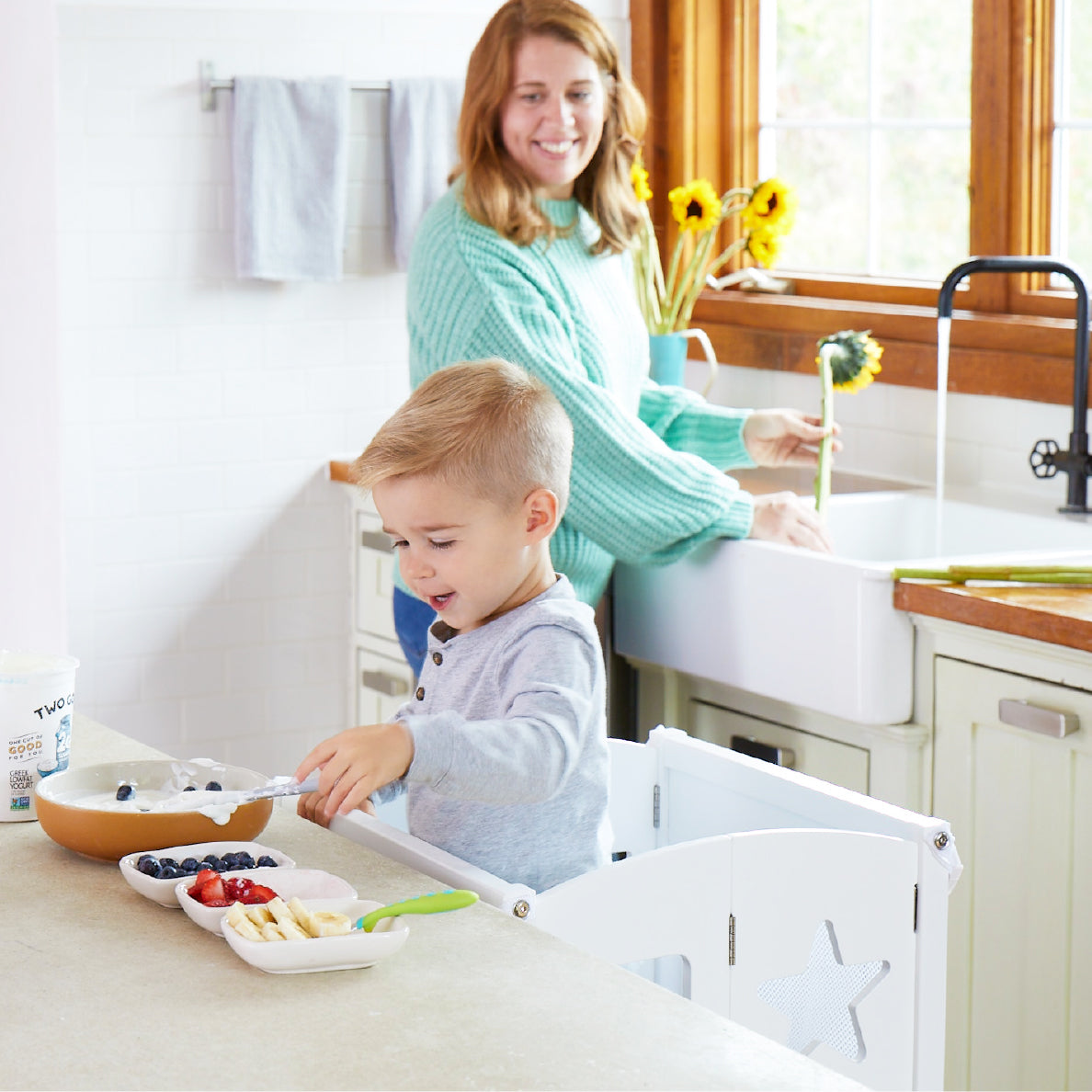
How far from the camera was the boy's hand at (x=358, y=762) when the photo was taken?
4.46 ft

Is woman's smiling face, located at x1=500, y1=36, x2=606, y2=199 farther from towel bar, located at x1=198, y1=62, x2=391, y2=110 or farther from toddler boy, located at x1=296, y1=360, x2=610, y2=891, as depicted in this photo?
towel bar, located at x1=198, y1=62, x2=391, y2=110

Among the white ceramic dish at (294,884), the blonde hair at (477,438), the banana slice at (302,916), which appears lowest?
the white ceramic dish at (294,884)

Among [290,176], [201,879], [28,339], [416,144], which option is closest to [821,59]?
[416,144]

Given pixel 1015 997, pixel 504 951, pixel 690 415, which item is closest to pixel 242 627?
pixel 690 415

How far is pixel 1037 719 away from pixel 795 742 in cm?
50

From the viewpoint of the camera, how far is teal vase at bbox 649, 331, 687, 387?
342 cm

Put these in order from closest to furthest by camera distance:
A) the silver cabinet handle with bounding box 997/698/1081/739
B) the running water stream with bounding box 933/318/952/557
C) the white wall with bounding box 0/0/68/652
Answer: the white wall with bounding box 0/0/68/652
the silver cabinet handle with bounding box 997/698/1081/739
the running water stream with bounding box 933/318/952/557

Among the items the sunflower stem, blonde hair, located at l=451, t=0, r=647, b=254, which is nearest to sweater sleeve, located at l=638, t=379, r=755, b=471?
the sunflower stem

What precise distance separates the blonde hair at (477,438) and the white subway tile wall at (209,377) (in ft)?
7.31

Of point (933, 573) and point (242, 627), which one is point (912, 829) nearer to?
point (933, 573)

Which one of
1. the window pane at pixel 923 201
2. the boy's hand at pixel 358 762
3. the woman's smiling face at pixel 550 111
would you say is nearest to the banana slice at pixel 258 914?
the boy's hand at pixel 358 762

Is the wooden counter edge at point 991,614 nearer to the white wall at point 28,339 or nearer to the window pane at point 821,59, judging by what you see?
the white wall at point 28,339

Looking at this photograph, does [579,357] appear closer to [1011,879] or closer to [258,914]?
[1011,879]

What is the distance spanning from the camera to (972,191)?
10.7 ft
